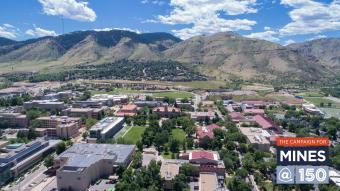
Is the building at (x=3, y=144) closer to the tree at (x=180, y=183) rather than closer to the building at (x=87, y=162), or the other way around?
the building at (x=87, y=162)

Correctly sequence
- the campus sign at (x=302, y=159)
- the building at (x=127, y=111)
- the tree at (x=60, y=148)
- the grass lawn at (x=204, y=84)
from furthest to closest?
the grass lawn at (x=204, y=84) → the building at (x=127, y=111) → the tree at (x=60, y=148) → the campus sign at (x=302, y=159)

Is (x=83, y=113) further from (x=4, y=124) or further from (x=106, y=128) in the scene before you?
(x=106, y=128)

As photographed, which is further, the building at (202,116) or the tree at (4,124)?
the building at (202,116)

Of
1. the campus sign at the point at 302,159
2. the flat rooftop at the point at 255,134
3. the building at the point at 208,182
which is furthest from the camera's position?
the flat rooftop at the point at 255,134

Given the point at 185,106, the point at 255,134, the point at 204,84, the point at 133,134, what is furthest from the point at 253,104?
the point at 204,84

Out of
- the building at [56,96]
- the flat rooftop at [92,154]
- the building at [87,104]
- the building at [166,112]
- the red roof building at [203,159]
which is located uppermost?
the building at [56,96]

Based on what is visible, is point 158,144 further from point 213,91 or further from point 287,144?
point 213,91

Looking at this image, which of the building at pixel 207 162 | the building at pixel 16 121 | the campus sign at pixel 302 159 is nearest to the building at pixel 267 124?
the building at pixel 207 162
